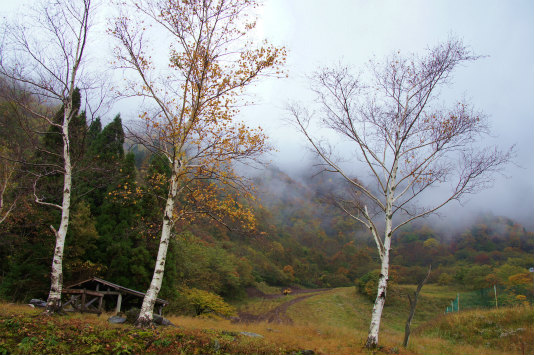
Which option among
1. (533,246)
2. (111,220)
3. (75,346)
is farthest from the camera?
(533,246)

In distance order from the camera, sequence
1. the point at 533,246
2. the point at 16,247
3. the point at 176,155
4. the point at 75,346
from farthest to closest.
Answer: the point at 533,246, the point at 16,247, the point at 176,155, the point at 75,346

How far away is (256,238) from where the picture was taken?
330 inches

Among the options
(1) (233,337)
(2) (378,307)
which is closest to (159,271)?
(1) (233,337)

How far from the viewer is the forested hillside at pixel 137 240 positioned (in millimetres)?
10930

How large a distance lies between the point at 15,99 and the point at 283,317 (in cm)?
2720

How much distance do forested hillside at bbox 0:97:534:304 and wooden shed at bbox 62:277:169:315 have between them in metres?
1.30

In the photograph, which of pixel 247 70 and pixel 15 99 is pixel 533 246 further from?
pixel 15 99

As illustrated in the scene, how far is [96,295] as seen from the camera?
14469mm

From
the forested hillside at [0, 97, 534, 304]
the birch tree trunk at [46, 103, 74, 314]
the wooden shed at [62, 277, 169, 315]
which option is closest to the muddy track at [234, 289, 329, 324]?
the forested hillside at [0, 97, 534, 304]

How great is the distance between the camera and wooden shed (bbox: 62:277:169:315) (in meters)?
13.4

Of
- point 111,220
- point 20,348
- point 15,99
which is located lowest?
point 20,348

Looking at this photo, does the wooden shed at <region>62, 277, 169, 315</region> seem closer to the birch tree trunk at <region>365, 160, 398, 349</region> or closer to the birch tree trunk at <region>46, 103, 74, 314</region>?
the birch tree trunk at <region>46, 103, 74, 314</region>

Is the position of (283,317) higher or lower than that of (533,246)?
lower

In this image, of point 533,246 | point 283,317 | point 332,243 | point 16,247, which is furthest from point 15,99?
point 533,246
